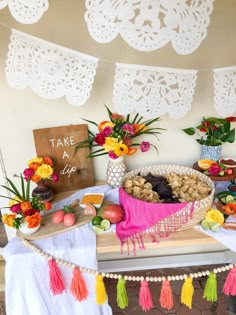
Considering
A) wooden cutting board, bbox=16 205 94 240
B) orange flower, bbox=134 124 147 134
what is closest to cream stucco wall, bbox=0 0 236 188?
orange flower, bbox=134 124 147 134

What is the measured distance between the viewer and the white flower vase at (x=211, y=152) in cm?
125

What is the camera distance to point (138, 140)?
51.5 inches

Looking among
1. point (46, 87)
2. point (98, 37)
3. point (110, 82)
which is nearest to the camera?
Result: point (98, 37)

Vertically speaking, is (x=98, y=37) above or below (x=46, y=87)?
above

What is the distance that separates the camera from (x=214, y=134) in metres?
1.24

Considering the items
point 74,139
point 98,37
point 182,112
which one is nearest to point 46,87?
point 98,37

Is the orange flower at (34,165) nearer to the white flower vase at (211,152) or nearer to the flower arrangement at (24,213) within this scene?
the flower arrangement at (24,213)

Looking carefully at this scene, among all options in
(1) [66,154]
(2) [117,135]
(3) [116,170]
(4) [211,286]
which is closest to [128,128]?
(2) [117,135]

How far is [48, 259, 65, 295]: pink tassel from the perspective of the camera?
0.92 m

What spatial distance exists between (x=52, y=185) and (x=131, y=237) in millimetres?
467

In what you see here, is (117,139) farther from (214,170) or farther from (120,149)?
(214,170)

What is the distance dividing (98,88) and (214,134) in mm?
561

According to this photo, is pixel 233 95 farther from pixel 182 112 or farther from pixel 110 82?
pixel 110 82

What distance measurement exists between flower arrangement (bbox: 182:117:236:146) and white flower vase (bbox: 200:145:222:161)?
18mm
